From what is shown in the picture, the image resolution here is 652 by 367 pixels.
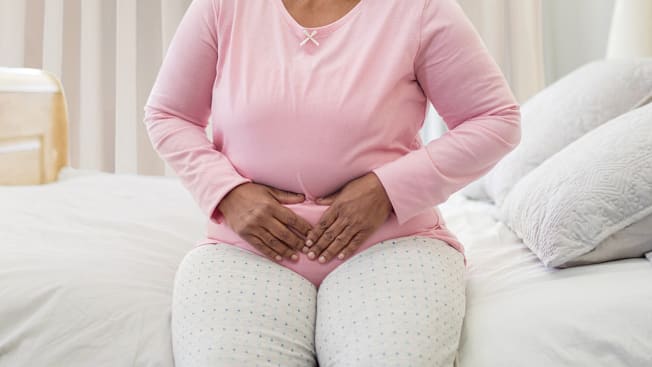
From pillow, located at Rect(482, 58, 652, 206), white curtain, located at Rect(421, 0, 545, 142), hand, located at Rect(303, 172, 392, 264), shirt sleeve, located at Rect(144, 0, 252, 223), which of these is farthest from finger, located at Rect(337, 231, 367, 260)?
white curtain, located at Rect(421, 0, 545, 142)

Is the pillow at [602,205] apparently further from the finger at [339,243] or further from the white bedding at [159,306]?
the finger at [339,243]

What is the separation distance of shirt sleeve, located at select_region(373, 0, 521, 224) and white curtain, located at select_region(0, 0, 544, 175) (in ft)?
5.83

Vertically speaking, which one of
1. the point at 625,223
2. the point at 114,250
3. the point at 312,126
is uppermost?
the point at 312,126

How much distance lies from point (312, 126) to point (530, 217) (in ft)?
1.35

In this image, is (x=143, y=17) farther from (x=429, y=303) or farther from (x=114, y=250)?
(x=429, y=303)

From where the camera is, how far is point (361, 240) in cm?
104

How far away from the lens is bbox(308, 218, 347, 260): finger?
103cm

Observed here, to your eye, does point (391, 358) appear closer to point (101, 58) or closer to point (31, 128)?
point (31, 128)

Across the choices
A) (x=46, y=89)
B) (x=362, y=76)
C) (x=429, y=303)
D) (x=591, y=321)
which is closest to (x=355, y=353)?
(x=429, y=303)

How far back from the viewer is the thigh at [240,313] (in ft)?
2.86

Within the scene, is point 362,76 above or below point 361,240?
above

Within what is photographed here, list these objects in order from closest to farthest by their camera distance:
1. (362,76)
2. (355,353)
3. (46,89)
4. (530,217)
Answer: (355,353) → (362,76) → (530,217) → (46,89)

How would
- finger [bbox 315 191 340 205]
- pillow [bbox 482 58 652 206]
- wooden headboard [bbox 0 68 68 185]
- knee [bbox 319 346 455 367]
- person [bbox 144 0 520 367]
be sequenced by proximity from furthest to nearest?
1. wooden headboard [bbox 0 68 68 185]
2. pillow [bbox 482 58 652 206]
3. finger [bbox 315 191 340 205]
4. person [bbox 144 0 520 367]
5. knee [bbox 319 346 455 367]

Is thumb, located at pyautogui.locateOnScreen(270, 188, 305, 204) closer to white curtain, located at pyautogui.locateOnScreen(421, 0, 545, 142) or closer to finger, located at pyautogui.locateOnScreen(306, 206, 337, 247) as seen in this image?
finger, located at pyautogui.locateOnScreen(306, 206, 337, 247)
